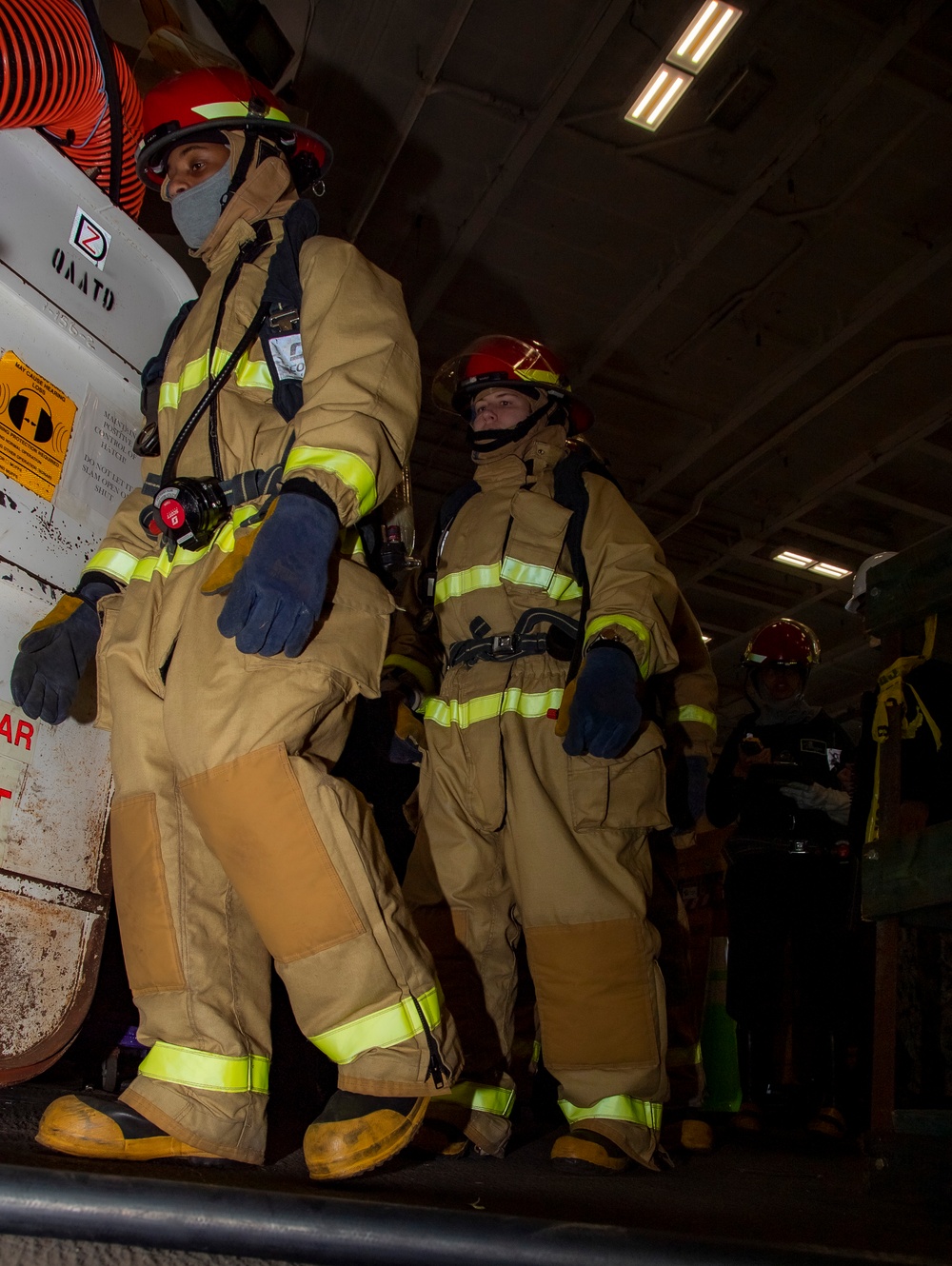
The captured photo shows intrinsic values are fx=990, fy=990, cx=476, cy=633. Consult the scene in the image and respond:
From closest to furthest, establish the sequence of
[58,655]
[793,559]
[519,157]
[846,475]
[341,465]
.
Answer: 1. [341,465]
2. [58,655]
3. [519,157]
4. [846,475]
5. [793,559]

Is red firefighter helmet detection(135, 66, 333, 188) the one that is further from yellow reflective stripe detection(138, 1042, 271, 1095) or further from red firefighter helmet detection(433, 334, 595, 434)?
yellow reflective stripe detection(138, 1042, 271, 1095)

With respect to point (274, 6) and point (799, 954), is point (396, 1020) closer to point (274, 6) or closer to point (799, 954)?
point (799, 954)

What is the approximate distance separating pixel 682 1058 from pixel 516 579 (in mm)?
1521

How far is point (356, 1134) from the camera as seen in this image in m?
1.42

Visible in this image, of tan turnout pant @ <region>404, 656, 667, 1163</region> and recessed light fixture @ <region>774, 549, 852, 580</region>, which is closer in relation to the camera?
tan turnout pant @ <region>404, 656, 667, 1163</region>

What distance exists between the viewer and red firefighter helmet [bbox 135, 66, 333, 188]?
200 cm

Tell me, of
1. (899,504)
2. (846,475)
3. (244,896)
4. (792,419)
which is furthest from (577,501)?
(899,504)

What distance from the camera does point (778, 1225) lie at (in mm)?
1319

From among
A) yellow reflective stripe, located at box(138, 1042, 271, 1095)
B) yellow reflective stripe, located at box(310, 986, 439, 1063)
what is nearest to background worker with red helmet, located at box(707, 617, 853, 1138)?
Result: yellow reflective stripe, located at box(310, 986, 439, 1063)

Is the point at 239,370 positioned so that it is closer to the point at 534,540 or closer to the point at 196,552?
the point at 196,552

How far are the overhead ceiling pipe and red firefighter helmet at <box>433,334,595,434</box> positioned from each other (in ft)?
7.66

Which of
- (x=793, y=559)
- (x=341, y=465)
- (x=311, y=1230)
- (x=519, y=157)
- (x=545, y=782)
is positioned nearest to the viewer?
(x=311, y=1230)

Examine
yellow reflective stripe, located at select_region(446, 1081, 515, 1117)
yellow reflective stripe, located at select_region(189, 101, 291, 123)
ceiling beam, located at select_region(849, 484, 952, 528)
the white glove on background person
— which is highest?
ceiling beam, located at select_region(849, 484, 952, 528)

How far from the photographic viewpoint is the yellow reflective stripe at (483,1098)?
2.24 meters
